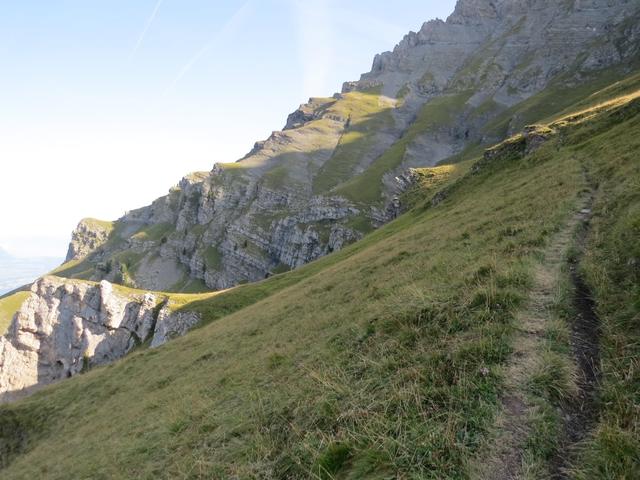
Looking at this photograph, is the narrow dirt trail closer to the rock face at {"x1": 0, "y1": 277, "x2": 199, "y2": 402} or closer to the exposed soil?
the exposed soil

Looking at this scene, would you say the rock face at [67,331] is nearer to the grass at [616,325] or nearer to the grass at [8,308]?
the grass at [8,308]

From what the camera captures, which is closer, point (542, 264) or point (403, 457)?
point (403, 457)

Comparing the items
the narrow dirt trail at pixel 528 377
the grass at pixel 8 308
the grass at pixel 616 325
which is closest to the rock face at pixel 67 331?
the grass at pixel 8 308

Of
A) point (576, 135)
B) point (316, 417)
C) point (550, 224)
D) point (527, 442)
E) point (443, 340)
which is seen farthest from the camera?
point (576, 135)

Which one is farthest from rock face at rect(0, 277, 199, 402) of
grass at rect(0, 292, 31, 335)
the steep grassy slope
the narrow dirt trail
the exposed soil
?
the exposed soil

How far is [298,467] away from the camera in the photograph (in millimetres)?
7898

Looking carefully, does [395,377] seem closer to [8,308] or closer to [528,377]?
[528,377]

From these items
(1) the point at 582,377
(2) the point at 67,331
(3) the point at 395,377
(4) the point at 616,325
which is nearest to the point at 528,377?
(1) the point at 582,377

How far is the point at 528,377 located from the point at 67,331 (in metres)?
124

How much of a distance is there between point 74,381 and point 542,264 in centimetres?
5419

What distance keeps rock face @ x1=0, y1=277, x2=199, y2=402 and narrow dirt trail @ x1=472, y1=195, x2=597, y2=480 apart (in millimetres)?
91001

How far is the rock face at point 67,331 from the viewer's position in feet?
317

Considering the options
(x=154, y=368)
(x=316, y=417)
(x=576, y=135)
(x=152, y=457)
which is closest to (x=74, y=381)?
(x=154, y=368)

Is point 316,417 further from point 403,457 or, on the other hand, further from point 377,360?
point 403,457
